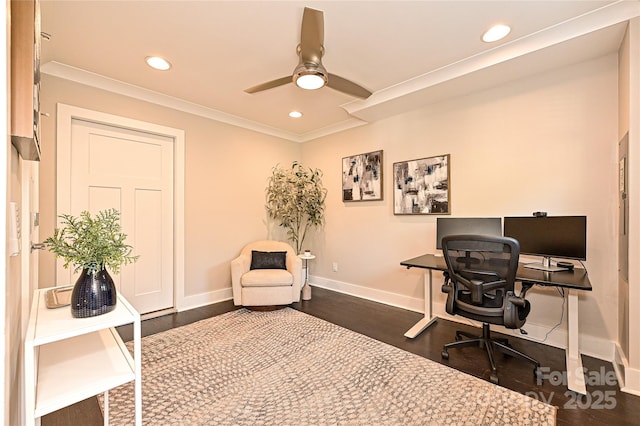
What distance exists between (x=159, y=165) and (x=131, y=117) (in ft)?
1.89

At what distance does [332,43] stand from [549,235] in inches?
94.5

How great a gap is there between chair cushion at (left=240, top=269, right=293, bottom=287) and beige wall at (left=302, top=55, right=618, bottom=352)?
1.16 meters

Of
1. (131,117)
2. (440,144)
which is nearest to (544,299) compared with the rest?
(440,144)

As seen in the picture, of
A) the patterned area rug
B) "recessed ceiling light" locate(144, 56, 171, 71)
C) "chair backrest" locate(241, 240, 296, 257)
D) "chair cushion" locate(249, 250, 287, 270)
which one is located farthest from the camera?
"chair backrest" locate(241, 240, 296, 257)

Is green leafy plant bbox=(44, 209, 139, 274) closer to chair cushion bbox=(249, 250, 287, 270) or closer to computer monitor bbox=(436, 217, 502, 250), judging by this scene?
chair cushion bbox=(249, 250, 287, 270)

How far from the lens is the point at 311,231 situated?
4.72 m

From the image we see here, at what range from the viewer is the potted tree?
1182mm

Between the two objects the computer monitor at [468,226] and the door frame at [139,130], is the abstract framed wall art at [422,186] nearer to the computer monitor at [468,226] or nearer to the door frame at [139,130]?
the computer monitor at [468,226]

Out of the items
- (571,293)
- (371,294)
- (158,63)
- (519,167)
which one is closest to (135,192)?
(158,63)

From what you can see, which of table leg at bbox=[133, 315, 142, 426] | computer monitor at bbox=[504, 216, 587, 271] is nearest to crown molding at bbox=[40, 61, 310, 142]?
table leg at bbox=[133, 315, 142, 426]

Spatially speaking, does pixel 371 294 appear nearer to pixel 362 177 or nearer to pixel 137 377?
pixel 362 177

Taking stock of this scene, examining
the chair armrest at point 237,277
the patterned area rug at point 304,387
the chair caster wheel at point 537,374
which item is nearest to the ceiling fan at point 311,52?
the patterned area rug at point 304,387

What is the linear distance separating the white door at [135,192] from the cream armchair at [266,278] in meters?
0.84

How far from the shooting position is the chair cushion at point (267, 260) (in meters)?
3.69
